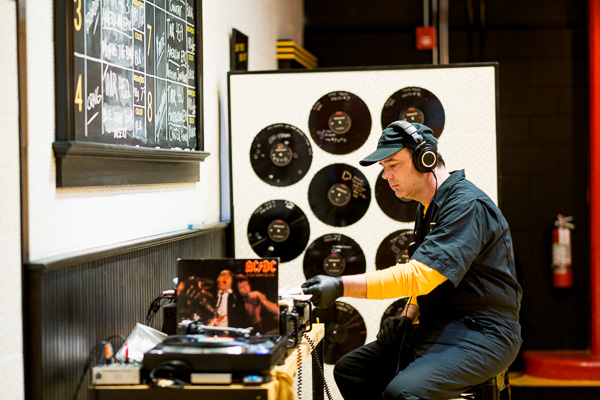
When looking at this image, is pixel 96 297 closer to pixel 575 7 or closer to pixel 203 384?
pixel 203 384

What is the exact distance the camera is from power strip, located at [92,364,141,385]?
6.99 feet

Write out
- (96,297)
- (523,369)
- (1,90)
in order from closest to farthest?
(1,90)
(96,297)
(523,369)

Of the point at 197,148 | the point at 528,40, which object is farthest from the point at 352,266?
the point at 528,40

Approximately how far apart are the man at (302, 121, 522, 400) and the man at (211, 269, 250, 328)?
250 mm

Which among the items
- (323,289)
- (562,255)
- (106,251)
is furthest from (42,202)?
(562,255)

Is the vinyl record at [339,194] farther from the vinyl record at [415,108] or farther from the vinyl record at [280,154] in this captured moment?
the vinyl record at [415,108]

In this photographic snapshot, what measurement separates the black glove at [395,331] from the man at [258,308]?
75 centimetres

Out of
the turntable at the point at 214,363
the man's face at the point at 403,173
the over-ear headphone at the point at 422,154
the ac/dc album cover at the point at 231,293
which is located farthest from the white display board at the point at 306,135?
the turntable at the point at 214,363

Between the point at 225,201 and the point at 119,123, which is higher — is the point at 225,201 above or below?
below

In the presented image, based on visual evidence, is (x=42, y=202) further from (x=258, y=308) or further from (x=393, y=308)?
(x=393, y=308)

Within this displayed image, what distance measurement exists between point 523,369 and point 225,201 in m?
2.74

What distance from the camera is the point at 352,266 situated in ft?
13.0

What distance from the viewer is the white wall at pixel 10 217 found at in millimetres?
1987

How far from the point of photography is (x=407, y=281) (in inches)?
101
